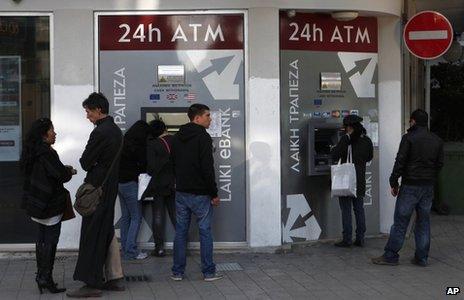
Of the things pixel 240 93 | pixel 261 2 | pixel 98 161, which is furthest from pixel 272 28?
pixel 98 161

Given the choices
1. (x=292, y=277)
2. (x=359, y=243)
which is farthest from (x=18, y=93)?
(x=359, y=243)

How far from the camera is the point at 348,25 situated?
9398 mm

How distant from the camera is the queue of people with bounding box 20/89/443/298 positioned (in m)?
6.57

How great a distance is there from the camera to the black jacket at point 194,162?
7008 millimetres

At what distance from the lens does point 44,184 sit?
6562 mm

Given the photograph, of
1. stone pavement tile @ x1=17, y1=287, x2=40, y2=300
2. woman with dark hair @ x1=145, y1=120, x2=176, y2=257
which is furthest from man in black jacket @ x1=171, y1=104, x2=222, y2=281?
stone pavement tile @ x1=17, y1=287, x2=40, y2=300

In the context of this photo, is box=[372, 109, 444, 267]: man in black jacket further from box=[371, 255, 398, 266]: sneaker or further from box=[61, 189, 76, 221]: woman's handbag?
box=[61, 189, 76, 221]: woman's handbag

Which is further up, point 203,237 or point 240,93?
point 240,93

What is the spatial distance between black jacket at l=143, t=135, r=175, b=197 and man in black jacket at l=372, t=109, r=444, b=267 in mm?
2697

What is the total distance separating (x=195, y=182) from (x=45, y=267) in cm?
172

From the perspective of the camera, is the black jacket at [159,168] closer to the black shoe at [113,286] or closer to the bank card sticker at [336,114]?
the black shoe at [113,286]

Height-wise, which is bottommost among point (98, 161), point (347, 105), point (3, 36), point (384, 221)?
point (384, 221)

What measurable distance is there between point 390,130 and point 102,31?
4359mm

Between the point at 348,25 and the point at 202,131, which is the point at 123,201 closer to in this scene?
Answer: the point at 202,131
